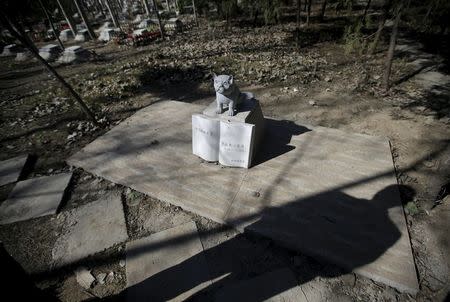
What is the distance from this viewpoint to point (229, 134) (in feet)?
12.6

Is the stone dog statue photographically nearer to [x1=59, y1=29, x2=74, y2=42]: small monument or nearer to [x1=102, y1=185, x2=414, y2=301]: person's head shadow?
[x1=102, y1=185, x2=414, y2=301]: person's head shadow

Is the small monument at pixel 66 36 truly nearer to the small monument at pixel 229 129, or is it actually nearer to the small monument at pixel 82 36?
the small monument at pixel 82 36

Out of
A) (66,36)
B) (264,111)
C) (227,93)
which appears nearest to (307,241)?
(227,93)

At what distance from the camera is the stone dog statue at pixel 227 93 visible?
3379 millimetres

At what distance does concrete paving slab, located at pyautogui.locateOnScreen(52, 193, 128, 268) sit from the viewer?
3.17m

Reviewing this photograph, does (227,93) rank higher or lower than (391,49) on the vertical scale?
higher

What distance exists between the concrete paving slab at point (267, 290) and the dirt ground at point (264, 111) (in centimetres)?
10

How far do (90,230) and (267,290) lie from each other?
2602mm

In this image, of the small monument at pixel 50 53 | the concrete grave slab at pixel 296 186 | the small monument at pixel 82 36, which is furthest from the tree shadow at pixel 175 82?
the small monument at pixel 82 36

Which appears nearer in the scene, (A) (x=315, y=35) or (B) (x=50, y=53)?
(A) (x=315, y=35)

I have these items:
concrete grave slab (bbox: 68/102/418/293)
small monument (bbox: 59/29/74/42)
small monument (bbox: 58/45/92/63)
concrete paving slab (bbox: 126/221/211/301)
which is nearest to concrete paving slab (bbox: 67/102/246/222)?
concrete grave slab (bbox: 68/102/418/293)

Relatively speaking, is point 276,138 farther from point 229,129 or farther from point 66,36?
Answer: point 66,36

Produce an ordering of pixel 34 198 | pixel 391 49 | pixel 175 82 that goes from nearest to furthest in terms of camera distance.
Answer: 1. pixel 34 198
2. pixel 391 49
3. pixel 175 82

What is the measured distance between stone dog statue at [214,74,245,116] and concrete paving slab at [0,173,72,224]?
10.1 ft
